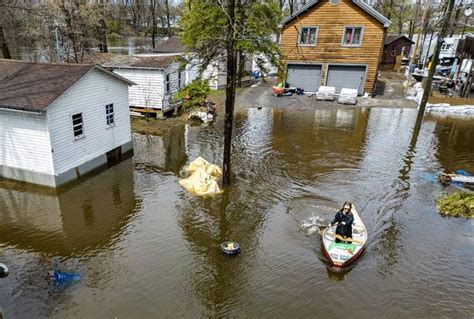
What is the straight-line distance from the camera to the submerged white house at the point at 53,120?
1363cm

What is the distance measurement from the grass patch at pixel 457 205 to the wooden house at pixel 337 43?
19275mm

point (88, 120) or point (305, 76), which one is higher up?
point (305, 76)

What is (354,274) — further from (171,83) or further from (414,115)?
(414,115)

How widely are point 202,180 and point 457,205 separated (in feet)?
35.9

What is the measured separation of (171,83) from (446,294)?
22.0m

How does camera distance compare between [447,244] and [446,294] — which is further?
[447,244]

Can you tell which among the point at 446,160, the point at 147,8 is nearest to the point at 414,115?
the point at 446,160

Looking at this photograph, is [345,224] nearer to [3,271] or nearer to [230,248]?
[230,248]

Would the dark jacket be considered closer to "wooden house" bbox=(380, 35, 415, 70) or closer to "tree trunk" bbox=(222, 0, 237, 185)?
"tree trunk" bbox=(222, 0, 237, 185)

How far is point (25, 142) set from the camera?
14117 millimetres

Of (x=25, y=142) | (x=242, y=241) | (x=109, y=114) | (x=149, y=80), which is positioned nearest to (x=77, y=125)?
(x=25, y=142)

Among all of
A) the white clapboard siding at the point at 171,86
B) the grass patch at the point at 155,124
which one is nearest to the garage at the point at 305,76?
Result: the white clapboard siding at the point at 171,86

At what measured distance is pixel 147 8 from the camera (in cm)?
8019

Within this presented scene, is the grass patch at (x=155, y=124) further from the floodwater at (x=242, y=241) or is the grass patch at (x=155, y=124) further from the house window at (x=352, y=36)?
the house window at (x=352, y=36)
